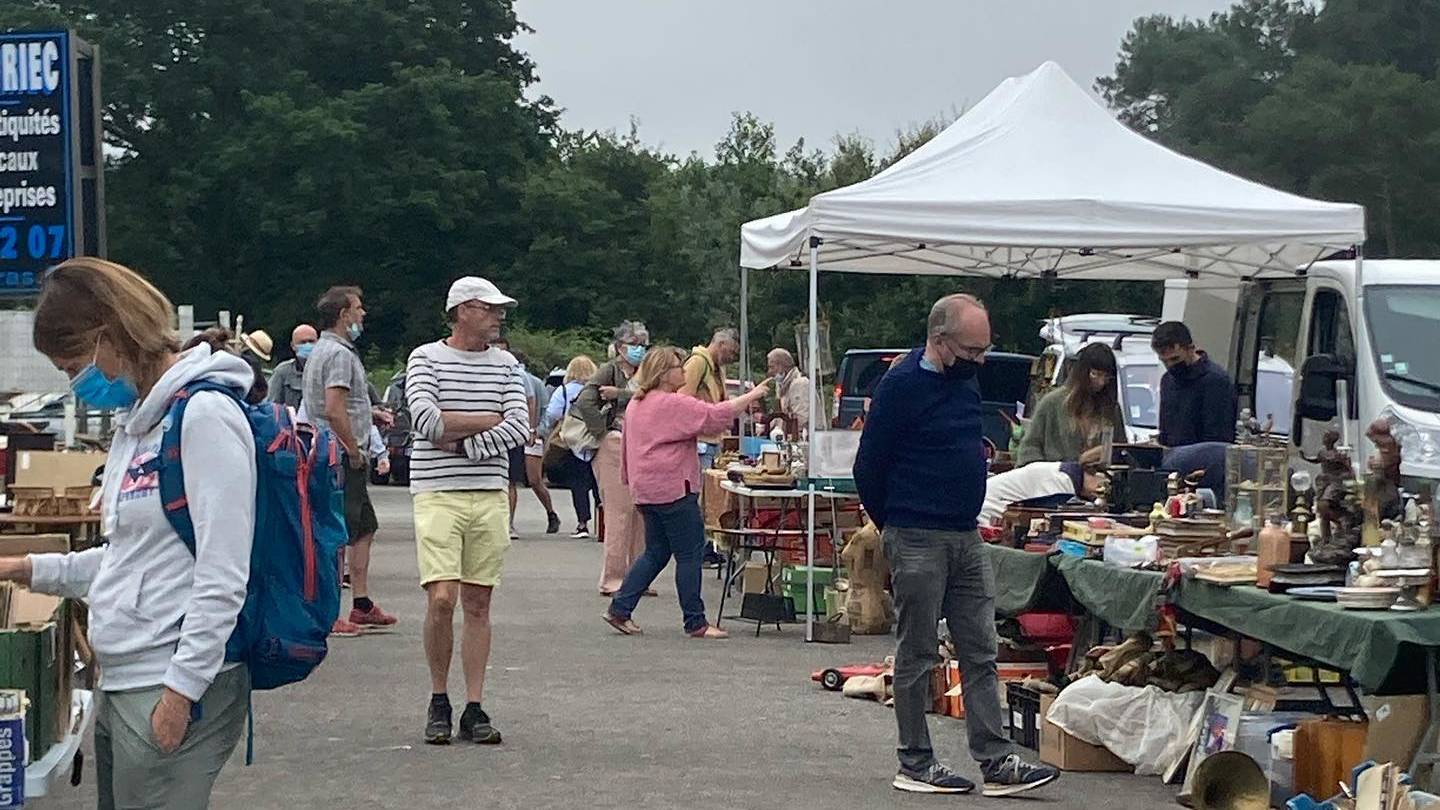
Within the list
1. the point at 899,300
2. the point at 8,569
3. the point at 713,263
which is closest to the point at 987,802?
the point at 8,569

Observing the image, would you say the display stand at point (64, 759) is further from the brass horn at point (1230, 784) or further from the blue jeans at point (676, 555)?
the blue jeans at point (676, 555)

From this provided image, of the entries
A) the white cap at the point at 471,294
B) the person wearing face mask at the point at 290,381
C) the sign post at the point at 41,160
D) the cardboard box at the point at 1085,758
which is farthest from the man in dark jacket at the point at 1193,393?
the sign post at the point at 41,160

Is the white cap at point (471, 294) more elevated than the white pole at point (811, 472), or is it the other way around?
the white cap at point (471, 294)

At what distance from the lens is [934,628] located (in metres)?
8.41

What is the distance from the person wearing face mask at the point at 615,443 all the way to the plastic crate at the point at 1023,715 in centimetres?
528

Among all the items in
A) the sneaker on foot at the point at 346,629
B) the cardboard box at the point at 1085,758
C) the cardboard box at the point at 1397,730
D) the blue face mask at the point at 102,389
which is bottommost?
the cardboard box at the point at 1085,758

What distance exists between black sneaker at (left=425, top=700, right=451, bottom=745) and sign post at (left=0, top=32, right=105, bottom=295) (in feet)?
9.55

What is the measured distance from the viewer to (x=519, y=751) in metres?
9.15

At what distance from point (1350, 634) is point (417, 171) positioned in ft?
152

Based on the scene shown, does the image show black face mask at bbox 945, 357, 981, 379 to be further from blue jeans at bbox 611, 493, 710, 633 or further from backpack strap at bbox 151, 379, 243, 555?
blue jeans at bbox 611, 493, 710, 633

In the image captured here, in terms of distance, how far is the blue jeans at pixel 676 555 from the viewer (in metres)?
13.5

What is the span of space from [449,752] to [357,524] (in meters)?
4.40

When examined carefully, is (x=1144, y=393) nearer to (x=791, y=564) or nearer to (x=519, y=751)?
(x=791, y=564)

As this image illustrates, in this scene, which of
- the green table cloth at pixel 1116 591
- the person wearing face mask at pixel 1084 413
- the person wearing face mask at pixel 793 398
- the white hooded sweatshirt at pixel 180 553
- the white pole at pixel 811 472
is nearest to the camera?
the white hooded sweatshirt at pixel 180 553
